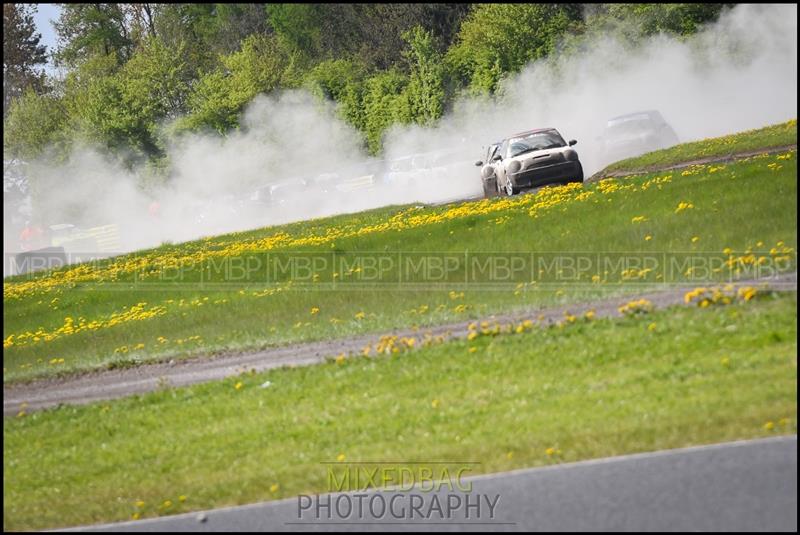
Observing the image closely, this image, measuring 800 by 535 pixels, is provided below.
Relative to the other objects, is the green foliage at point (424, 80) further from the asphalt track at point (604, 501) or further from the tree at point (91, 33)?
the asphalt track at point (604, 501)

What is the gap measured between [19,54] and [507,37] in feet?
89.2

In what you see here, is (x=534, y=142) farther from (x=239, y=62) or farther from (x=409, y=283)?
(x=239, y=62)

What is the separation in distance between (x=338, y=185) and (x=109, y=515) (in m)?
37.7

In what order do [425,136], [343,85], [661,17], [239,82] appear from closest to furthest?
[661,17]
[425,136]
[343,85]
[239,82]

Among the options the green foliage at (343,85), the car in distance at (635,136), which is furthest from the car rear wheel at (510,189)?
the green foliage at (343,85)

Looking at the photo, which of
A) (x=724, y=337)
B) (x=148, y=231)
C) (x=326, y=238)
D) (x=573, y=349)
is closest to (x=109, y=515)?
(x=573, y=349)

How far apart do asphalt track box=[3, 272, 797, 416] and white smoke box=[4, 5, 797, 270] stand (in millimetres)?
17199

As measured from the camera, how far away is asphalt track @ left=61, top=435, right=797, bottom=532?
21.1ft

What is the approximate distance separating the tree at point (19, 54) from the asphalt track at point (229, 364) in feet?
135

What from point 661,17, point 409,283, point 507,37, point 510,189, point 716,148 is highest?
point 507,37

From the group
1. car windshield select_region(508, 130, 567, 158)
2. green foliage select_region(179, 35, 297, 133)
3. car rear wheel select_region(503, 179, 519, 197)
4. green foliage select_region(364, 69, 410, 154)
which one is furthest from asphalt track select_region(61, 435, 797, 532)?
green foliage select_region(179, 35, 297, 133)

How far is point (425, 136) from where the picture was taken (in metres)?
48.3

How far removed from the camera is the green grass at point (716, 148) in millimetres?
23917

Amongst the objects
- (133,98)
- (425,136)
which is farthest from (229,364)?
(133,98)
